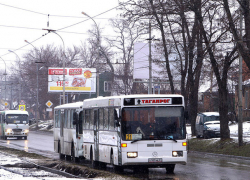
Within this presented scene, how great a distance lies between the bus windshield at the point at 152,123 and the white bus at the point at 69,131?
19.3 feet

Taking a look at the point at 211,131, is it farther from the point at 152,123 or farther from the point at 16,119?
the point at 16,119

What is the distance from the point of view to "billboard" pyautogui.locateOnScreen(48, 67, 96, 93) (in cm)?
7288

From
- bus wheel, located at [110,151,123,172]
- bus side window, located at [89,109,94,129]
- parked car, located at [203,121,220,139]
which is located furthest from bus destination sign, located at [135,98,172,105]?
parked car, located at [203,121,220,139]

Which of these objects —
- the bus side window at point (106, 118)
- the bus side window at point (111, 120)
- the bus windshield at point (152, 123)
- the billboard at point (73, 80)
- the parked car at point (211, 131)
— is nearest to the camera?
A: the bus windshield at point (152, 123)

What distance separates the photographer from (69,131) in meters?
23.0

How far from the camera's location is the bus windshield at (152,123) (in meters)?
15.6

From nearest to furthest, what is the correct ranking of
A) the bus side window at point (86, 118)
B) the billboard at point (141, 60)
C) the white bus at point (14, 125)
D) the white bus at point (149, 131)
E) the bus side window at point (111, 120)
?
the white bus at point (149, 131)
the bus side window at point (111, 120)
the bus side window at point (86, 118)
the white bus at point (14, 125)
the billboard at point (141, 60)

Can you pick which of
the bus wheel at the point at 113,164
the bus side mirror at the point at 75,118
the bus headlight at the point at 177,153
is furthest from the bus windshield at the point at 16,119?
the bus headlight at the point at 177,153

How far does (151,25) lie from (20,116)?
63.8 ft

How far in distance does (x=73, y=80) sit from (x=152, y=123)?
59.4 meters

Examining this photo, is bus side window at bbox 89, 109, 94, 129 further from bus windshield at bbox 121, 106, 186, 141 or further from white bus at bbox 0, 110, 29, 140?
white bus at bbox 0, 110, 29, 140

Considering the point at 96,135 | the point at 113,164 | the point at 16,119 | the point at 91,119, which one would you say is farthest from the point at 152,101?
the point at 16,119

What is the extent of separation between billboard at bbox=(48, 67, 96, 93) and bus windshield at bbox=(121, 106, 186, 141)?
186 feet

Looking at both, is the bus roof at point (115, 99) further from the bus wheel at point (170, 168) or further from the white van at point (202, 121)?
the white van at point (202, 121)
